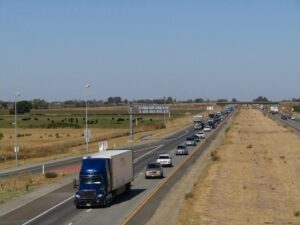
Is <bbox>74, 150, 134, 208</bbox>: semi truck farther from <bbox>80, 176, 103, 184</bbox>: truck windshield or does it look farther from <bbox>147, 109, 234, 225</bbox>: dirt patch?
<bbox>147, 109, 234, 225</bbox>: dirt patch

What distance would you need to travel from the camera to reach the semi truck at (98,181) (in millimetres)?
35250

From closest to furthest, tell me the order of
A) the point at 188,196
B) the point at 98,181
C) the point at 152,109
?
the point at 98,181 < the point at 188,196 < the point at 152,109

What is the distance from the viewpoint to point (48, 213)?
34.1 metres

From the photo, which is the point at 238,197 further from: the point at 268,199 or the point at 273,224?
the point at 273,224

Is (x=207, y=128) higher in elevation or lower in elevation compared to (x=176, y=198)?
lower

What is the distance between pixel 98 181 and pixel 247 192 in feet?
37.9

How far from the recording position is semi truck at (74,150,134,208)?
35.2 meters

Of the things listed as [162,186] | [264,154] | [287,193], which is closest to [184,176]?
[162,186]

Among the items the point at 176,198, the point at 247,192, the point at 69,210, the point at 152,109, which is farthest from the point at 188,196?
the point at 152,109

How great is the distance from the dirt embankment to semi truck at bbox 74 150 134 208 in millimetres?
4305

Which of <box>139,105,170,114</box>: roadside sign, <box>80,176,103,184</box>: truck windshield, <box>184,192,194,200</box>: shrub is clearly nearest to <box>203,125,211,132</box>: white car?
<box>139,105,170,114</box>: roadside sign

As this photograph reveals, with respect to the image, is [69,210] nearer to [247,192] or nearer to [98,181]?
[98,181]

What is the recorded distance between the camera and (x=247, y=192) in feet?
140

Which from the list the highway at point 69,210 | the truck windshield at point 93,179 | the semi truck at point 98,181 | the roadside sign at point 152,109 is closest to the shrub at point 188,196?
the highway at point 69,210
